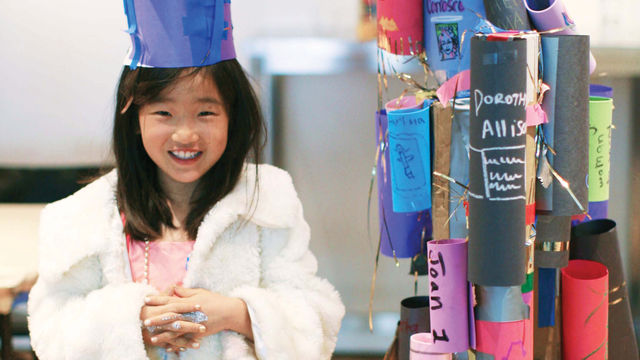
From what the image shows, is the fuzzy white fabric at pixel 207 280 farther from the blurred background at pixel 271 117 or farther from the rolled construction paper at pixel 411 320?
the blurred background at pixel 271 117

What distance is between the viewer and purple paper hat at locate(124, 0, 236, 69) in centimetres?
115

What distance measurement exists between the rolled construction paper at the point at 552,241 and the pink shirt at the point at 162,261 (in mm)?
704

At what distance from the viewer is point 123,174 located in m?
1.40

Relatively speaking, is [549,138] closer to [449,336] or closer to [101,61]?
[449,336]

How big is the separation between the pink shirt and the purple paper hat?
35 cm

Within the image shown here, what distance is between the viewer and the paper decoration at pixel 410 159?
829 millimetres

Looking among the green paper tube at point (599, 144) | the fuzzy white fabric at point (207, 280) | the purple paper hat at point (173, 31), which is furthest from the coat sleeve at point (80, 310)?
the green paper tube at point (599, 144)

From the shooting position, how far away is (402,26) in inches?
34.4

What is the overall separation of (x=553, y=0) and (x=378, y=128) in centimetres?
24

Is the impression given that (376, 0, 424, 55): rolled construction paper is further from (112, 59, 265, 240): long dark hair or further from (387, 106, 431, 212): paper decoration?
(112, 59, 265, 240): long dark hair

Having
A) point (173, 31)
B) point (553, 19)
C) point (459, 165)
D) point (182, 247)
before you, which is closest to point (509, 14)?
point (553, 19)

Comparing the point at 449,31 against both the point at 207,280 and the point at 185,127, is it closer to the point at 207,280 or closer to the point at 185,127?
the point at 185,127

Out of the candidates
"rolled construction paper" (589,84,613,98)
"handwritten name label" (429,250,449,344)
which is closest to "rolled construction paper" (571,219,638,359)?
"rolled construction paper" (589,84,613,98)

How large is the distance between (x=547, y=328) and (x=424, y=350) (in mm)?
221
